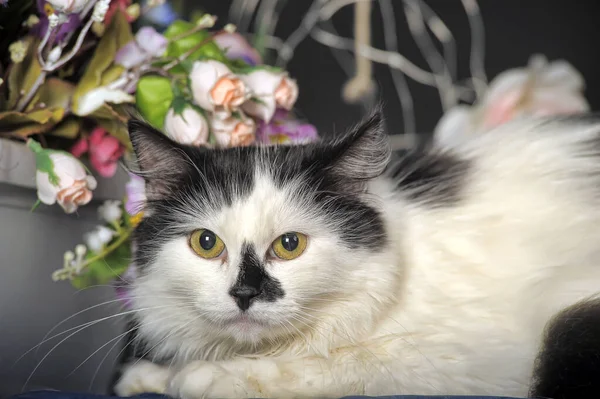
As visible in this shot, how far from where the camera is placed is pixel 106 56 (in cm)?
124

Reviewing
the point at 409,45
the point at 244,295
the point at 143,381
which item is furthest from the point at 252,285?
the point at 409,45

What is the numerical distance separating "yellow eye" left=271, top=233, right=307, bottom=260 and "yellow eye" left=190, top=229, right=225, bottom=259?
0.30 ft

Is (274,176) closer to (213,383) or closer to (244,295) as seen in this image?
(244,295)

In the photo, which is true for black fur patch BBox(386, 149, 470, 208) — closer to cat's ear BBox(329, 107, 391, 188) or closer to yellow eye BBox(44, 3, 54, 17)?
cat's ear BBox(329, 107, 391, 188)

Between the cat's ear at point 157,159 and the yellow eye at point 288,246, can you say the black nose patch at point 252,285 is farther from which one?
the cat's ear at point 157,159

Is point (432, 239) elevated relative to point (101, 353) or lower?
elevated

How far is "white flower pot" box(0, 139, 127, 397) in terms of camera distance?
1096 mm

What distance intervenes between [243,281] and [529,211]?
59 centimetres

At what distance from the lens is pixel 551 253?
1.06 meters

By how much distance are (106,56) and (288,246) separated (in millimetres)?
635

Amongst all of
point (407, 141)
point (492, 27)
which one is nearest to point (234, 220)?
point (407, 141)

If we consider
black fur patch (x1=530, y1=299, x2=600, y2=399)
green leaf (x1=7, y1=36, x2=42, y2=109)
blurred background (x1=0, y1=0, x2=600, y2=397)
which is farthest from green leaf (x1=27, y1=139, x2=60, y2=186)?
blurred background (x1=0, y1=0, x2=600, y2=397)

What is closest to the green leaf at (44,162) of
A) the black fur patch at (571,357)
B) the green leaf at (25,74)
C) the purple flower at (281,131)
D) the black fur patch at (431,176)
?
the green leaf at (25,74)

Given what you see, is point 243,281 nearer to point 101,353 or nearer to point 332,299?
point 332,299
